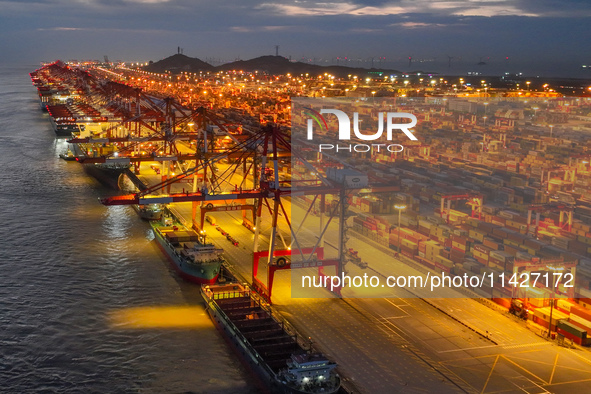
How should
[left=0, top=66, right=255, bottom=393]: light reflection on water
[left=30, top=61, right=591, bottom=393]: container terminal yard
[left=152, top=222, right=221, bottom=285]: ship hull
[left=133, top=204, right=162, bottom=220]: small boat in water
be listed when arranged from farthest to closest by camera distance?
[left=133, top=204, right=162, bottom=220]: small boat in water, [left=152, top=222, right=221, bottom=285]: ship hull, [left=30, top=61, right=591, bottom=393]: container terminal yard, [left=0, top=66, right=255, bottom=393]: light reflection on water

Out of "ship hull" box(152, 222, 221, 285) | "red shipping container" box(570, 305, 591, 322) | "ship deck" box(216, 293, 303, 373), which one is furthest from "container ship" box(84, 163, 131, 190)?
"red shipping container" box(570, 305, 591, 322)

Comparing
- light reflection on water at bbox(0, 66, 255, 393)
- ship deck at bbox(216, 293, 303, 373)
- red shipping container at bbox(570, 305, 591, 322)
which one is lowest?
light reflection on water at bbox(0, 66, 255, 393)

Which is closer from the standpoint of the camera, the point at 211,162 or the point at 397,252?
the point at 397,252

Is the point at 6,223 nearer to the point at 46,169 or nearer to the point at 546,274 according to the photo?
the point at 46,169

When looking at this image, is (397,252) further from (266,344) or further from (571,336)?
(266,344)

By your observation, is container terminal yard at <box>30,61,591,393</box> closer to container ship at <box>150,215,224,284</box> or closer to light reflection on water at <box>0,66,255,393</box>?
container ship at <box>150,215,224,284</box>

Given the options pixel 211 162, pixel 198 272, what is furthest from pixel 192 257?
pixel 211 162

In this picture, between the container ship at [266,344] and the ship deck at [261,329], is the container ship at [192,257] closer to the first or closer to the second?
the container ship at [266,344]

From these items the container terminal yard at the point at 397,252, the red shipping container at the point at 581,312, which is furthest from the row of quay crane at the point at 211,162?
the red shipping container at the point at 581,312
